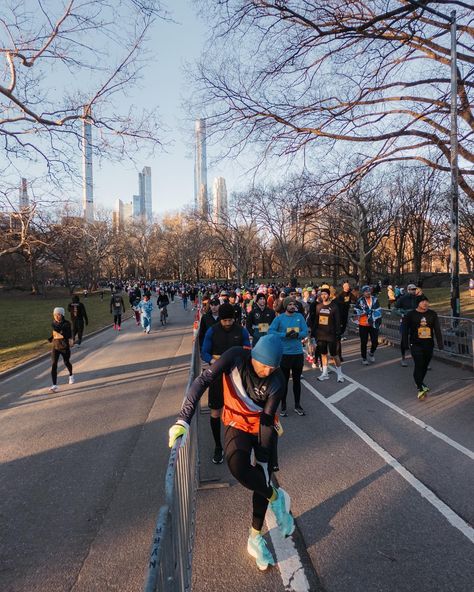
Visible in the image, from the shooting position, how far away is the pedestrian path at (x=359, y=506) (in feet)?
10.2

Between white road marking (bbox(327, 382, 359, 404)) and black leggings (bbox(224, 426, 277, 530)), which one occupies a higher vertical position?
black leggings (bbox(224, 426, 277, 530))

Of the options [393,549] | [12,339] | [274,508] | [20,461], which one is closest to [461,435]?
[393,549]

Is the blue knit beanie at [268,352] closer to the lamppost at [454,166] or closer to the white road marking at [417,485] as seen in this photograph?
the white road marking at [417,485]

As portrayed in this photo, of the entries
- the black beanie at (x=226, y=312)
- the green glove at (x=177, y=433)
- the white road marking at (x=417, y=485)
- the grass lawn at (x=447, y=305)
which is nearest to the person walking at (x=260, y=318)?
the white road marking at (x=417, y=485)

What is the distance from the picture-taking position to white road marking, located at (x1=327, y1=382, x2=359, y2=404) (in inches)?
310

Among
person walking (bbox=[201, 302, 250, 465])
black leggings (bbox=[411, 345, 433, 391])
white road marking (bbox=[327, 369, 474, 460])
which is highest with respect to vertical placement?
person walking (bbox=[201, 302, 250, 465])

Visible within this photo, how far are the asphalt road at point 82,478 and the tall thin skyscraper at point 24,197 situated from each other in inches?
224

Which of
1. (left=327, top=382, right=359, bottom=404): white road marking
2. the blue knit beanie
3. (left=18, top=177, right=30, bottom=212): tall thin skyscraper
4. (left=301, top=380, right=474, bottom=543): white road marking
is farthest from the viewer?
(left=18, top=177, right=30, bottom=212): tall thin skyscraper

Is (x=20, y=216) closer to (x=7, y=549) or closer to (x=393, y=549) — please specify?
(x=7, y=549)

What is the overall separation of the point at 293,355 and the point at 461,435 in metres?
2.62

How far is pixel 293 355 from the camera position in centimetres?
709

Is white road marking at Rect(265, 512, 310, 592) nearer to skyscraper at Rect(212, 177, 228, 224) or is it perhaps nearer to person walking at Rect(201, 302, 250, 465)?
person walking at Rect(201, 302, 250, 465)

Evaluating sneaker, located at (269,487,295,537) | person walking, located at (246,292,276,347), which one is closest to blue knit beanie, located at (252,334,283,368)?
sneaker, located at (269,487,295,537)

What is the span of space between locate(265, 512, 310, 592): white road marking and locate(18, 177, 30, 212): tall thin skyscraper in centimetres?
1238
